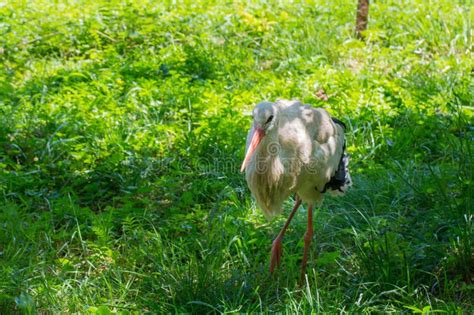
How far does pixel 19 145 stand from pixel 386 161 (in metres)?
2.76

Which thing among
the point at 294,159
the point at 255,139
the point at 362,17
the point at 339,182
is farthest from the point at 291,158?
the point at 362,17

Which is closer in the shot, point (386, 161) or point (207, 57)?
point (386, 161)

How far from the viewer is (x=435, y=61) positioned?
7.18m

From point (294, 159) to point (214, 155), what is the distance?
1.52 metres

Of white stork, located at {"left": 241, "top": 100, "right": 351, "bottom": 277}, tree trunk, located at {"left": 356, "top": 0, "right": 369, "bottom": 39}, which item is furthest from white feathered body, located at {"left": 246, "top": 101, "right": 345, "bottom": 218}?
tree trunk, located at {"left": 356, "top": 0, "right": 369, "bottom": 39}

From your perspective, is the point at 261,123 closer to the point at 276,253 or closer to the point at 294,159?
the point at 294,159

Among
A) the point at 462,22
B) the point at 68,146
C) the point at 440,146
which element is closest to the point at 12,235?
the point at 68,146

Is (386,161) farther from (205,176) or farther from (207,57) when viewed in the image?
(207,57)

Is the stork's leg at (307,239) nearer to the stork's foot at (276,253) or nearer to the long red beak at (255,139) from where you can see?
the stork's foot at (276,253)

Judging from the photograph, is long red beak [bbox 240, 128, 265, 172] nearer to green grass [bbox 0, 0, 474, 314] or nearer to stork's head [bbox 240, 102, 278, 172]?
stork's head [bbox 240, 102, 278, 172]

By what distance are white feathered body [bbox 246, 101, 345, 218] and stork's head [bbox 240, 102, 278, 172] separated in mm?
79

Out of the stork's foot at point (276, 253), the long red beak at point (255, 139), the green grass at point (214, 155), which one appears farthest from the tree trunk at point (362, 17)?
the long red beak at point (255, 139)

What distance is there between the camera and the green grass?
3.87 meters

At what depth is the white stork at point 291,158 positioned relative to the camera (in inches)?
154
